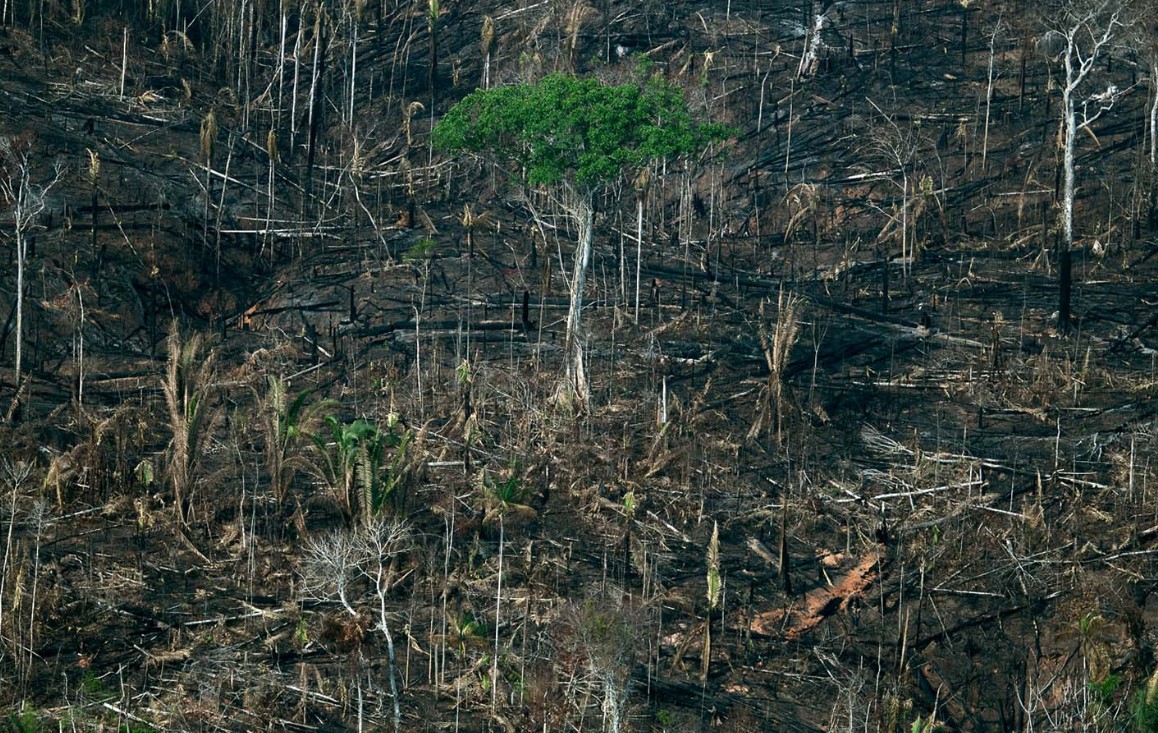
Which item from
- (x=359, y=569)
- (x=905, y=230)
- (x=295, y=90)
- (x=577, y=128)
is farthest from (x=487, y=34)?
(x=359, y=569)

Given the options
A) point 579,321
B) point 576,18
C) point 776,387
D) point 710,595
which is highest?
point 576,18

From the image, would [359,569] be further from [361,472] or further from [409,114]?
[409,114]

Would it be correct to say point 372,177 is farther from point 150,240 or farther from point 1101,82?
point 1101,82

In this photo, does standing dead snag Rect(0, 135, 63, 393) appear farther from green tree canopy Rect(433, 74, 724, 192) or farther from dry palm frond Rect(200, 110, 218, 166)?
green tree canopy Rect(433, 74, 724, 192)

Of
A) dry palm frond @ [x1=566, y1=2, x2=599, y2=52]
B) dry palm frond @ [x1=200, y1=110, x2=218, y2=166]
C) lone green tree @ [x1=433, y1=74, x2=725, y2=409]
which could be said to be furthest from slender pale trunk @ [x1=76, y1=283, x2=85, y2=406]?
dry palm frond @ [x1=566, y1=2, x2=599, y2=52]

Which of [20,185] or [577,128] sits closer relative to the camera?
[577,128]

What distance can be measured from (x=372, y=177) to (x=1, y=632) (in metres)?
16.8

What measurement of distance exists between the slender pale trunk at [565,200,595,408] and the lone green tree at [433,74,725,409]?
0.04 ft

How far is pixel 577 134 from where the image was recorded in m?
23.4

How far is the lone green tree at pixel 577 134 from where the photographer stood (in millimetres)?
23156

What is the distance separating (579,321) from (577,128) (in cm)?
259

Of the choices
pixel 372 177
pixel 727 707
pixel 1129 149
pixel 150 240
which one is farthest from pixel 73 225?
pixel 1129 149

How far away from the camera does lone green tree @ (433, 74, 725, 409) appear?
23.2 metres

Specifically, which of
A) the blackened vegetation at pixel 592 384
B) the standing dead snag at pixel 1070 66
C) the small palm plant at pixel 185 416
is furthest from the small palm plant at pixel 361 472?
the standing dead snag at pixel 1070 66
